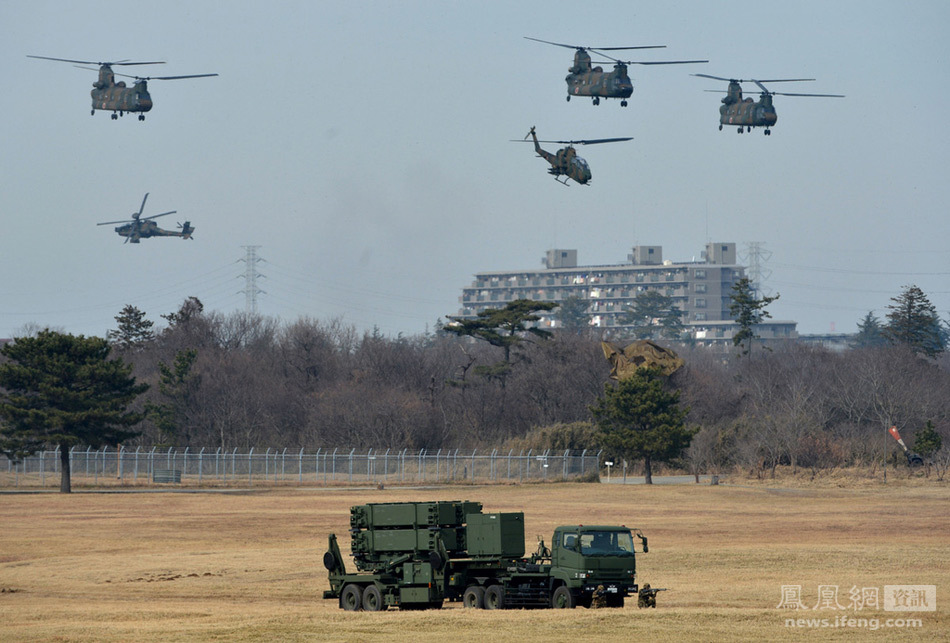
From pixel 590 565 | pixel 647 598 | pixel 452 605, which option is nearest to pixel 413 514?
pixel 452 605

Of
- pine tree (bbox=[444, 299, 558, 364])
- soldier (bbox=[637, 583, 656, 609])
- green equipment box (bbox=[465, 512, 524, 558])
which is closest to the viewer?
soldier (bbox=[637, 583, 656, 609])

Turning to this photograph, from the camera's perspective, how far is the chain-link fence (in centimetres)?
7875

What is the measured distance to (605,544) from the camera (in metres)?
25.4

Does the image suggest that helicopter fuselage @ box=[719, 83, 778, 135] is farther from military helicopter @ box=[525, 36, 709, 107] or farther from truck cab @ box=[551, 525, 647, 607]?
truck cab @ box=[551, 525, 647, 607]

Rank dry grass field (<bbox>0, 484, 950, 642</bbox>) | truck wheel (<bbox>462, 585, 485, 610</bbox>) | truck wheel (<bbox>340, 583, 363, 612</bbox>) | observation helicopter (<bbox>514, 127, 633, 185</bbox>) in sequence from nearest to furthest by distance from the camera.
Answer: dry grass field (<bbox>0, 484, 950, 642</bbox>)
truck wheel (<bbox>462, 585, 485, 610</bbox>)
truck wheel (<bbox>340, 583, 363, 612</bbox>)
observation helicopter (<bbox>514, 127, 633, 185</bbox>)

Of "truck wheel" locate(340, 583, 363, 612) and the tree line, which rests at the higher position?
the tree line

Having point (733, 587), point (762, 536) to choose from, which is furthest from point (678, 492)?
point (733, 587)

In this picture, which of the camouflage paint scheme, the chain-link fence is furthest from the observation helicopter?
the chain-link fence

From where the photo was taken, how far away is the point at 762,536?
45.8 m

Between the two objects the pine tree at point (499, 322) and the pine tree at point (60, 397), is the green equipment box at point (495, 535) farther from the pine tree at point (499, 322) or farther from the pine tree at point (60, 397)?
the pine tree at point (499, 322)

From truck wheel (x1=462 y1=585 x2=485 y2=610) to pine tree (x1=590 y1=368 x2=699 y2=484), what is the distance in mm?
53696

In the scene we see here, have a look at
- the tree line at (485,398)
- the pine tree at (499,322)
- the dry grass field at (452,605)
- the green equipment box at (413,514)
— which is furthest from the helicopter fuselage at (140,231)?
the green equipment box at (413,514)

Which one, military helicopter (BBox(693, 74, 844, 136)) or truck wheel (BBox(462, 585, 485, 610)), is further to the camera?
military helicopter (BBox(693, 74, 844, 136))

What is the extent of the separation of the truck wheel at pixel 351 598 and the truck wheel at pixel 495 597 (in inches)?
112
